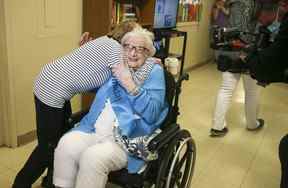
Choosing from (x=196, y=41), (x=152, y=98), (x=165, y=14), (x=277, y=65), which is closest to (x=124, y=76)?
(x=152, y=98)

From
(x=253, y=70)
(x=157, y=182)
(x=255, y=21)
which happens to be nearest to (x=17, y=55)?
(x=157, y=182)

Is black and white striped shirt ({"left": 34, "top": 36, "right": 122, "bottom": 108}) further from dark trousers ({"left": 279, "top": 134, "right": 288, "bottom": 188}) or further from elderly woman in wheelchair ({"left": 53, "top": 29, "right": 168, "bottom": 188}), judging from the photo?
dark trousers ({"left": 279, "top": 134, "right": 288, "bottom": 188})

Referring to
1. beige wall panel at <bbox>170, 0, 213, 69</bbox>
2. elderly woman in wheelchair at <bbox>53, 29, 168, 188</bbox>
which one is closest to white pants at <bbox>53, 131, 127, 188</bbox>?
elderly woman in wheelchair at <bbox>53, 29, 168, 188</bbox>

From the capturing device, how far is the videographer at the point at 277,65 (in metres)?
1.54

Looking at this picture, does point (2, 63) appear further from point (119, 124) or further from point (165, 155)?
point (165, 155)

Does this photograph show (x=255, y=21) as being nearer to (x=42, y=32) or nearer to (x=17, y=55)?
(x=42, y=32)

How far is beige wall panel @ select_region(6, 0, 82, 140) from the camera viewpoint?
2.19 meters

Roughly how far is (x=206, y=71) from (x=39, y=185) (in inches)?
151

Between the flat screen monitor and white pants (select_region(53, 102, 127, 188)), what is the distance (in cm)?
211

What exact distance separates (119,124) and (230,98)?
1444mm

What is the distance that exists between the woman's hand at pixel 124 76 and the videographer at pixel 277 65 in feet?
2.29

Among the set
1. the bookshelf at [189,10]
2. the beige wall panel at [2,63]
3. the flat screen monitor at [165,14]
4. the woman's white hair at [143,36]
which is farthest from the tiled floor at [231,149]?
the bookshelf at [189,10]

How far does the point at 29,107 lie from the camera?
2443 mm

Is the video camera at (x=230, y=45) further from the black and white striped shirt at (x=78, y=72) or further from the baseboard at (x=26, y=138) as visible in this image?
the baseboard at (x=26, y=138)
